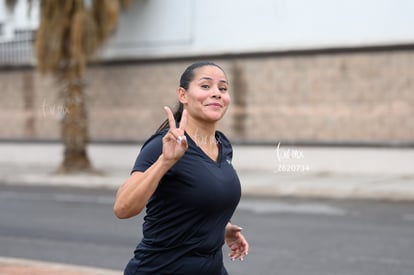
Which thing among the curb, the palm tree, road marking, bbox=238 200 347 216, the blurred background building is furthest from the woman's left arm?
the palm tree

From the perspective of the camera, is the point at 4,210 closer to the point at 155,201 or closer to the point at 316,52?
the point at 316,52

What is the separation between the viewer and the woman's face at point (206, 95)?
3.40 metres

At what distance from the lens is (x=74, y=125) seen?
67.6ft

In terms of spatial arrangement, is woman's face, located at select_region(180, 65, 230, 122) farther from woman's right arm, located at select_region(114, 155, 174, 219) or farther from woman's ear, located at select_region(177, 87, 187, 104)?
woman's right arm, located at select_region(114, 155, 174, 219)

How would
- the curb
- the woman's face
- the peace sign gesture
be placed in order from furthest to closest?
the curb → the woman's face → the peace sign gesture

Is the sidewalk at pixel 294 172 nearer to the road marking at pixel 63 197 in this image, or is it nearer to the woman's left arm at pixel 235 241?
the road marking at pixel 63 197

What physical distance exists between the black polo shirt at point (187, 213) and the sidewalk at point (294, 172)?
10.5 metres

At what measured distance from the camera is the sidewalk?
16031 millimetres

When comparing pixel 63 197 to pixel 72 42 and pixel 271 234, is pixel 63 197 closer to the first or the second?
pixel 72 42

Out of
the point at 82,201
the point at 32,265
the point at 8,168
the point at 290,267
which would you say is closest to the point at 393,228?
the point at 290,267

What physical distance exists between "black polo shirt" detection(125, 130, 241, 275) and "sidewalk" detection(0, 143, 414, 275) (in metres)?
10.5

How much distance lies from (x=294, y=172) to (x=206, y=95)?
1639 centimetres

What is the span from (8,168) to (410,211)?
1418 cm

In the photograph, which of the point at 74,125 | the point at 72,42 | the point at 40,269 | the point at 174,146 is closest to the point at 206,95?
the point at 174,146
